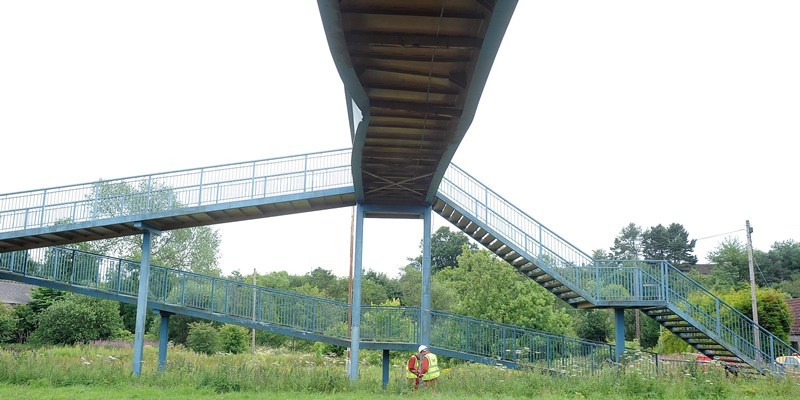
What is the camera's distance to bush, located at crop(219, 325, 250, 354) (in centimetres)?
4022

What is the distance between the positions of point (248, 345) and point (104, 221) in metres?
23.0

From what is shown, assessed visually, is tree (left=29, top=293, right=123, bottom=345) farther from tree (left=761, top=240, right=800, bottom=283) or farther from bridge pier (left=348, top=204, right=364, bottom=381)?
tree (left=761, top=240, right=800, bottom=283)

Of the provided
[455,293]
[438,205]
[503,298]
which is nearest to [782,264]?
[455,293]

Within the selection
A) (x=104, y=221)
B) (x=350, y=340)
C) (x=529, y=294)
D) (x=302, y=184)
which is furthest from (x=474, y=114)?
(x=529, y=294)

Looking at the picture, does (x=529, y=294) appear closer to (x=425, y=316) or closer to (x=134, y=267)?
(x=425, y=316)

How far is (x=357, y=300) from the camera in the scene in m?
21.3

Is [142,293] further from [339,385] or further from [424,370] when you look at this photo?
[424,370]

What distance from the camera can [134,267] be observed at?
2372 centimetres

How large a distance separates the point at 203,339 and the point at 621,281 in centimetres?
2554

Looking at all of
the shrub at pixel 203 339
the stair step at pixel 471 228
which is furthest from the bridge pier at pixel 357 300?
the shrub at pixel 203 339

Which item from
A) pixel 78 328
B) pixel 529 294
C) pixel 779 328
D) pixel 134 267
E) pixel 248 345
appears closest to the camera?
pixel 134 267

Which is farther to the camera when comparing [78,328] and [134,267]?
[78,328]

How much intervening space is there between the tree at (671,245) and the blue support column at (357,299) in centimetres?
6683

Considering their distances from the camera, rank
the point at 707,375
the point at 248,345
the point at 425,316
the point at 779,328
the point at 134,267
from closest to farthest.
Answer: the point at 707,375 → the point at 425,316 → the point at 134,267 → the point at 779,328 → the point at 248,345
